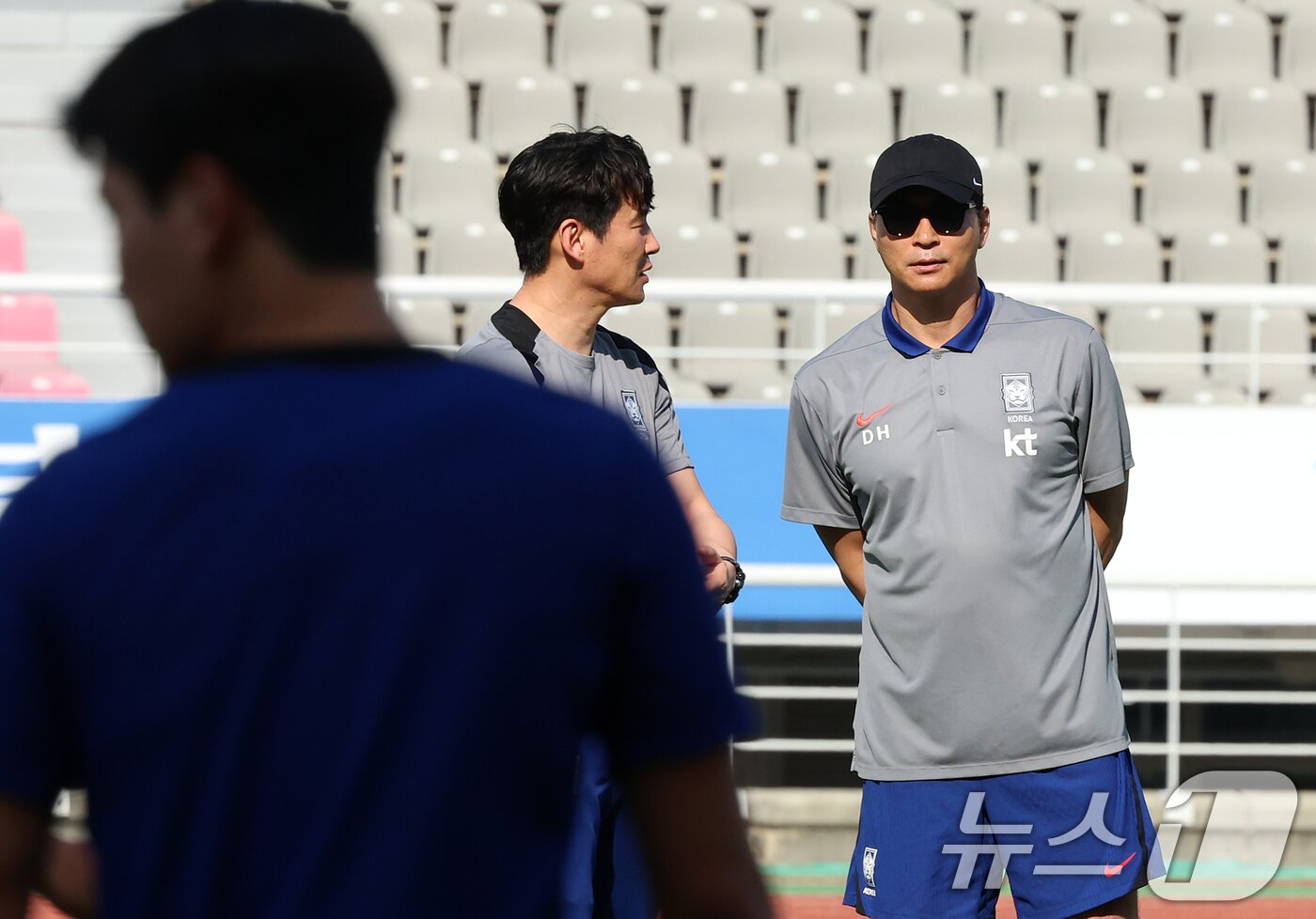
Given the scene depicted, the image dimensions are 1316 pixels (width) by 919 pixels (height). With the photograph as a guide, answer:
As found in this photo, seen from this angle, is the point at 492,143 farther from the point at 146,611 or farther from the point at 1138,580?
the point at 146,611

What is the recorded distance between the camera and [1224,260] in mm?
8141

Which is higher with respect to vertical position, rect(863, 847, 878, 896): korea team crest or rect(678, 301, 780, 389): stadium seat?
rect(678, 301, 780, 389): stadium seat

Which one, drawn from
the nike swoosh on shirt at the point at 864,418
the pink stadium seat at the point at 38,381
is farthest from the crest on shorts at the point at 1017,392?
the pink stadium seat at the point at 38,381

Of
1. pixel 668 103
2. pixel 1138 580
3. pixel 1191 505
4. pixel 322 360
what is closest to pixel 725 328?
pixel 668 103

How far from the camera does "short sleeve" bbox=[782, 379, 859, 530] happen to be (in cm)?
314

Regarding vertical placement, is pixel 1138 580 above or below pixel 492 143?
below

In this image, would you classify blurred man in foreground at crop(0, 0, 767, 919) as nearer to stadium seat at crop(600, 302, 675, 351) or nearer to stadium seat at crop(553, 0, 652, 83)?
stadium seat at crop(600, 302, 675, 351)

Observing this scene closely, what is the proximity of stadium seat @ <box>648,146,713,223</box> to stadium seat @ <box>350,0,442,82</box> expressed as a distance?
1.54 m

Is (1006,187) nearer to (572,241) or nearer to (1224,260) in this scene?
(1224,260)

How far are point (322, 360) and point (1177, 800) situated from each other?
4.84m

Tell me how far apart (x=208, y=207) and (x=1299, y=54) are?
925 centimetres

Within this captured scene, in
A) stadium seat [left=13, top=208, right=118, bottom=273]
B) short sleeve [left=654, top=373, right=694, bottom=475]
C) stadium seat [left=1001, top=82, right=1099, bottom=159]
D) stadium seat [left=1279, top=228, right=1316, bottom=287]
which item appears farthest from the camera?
stadium seat [left=13, top=208, right=118, bottom=273]

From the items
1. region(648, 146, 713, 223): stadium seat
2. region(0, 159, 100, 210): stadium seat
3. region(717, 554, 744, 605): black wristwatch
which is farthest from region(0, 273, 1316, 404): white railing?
region(0, 159, 100, 210): stadium seat

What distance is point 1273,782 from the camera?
5.80 metres
